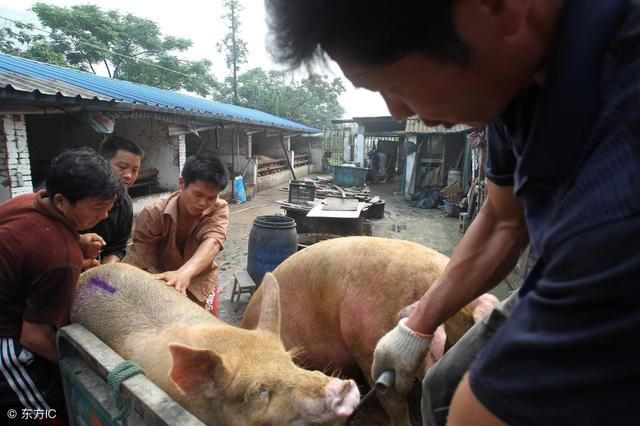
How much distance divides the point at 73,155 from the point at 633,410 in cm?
279

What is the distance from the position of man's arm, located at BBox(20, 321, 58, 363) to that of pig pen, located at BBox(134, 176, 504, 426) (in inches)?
84.9

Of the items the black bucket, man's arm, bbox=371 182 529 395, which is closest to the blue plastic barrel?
man's arm, bbox=371 182 529 395

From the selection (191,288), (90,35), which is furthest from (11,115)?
(90,35)

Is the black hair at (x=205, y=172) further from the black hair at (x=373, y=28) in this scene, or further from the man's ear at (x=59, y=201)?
the black hair at (x=373, y=28)

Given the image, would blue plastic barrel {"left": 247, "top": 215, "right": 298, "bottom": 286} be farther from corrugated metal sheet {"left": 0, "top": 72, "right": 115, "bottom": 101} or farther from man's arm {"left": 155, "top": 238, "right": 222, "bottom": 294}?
corrugated metal sheet {"left": 0, "top": 72, "right": 115, "bottom": 101}

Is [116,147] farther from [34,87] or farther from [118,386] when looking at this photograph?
[34,87]

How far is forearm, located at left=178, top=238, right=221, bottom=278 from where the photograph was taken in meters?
3.45

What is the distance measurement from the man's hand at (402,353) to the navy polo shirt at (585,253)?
3.27 ft

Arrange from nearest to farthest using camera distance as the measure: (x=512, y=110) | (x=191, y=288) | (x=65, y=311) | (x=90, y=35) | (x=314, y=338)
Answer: (x=512, y=110)
(x=65, y=311)
(x=314, y=338)
(x=191, y=288)
(x=90, y=35)

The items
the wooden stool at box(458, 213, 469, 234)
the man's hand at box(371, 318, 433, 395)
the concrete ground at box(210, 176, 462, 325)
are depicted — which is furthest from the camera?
the wooden stool at box(458, 213, 469, 234)

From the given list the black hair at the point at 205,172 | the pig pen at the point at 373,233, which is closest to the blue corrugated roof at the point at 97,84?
the pig pen at the point at 373,233

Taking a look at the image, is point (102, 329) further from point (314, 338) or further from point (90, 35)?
point (90, 35)

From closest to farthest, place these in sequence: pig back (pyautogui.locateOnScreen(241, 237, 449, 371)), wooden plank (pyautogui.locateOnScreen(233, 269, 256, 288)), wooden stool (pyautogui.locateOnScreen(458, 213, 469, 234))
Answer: pig back (pyautogui.locateOnScreen(241, 237, 449, 371))
wooden plank (pyautogui.locateOnScreen(233, 269, 256, 288))
wooden stool (pyautogui.locateOnScreen(458, 213, 469, 234))

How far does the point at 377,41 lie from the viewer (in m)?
0.75
